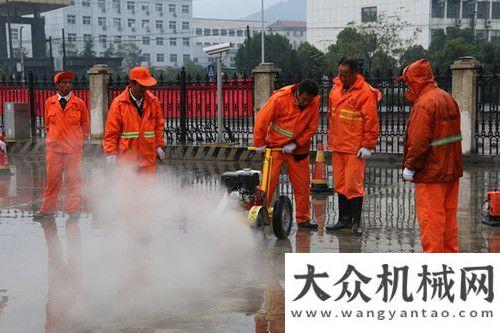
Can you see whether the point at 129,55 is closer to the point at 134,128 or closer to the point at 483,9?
the point at 483,9

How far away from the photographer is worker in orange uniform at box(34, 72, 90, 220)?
30.7ft

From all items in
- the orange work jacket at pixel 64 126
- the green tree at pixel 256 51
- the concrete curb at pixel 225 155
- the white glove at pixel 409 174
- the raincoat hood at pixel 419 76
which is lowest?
the concrete curb at pixel 225 155

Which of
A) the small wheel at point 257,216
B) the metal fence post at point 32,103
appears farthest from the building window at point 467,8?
the small wheel at point 257,216

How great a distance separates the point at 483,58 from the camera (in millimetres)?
43688

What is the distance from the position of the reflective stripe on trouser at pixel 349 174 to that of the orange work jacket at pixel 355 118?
107 mm

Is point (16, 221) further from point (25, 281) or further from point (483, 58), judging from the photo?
point (483, 58)

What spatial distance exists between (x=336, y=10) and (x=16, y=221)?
100306 mm

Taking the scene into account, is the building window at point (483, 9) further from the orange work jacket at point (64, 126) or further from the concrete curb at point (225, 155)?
the orange work jacket at point (64, 126)

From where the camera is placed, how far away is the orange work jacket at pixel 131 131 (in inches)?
308

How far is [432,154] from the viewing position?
5.74 meters

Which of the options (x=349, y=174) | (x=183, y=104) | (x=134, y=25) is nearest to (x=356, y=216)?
(x=349, y=174)

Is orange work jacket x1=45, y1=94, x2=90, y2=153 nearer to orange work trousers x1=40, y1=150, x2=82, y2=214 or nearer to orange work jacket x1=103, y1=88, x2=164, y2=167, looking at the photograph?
orange work trousers x1=40, y1=150, x2=82, y2=214

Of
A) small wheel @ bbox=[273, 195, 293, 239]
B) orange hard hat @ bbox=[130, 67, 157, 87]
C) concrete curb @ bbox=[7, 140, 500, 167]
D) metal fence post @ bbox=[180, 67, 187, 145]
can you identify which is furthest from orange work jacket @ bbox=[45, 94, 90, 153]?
metal fence post @ bbox=[180, 67, 187, 145]

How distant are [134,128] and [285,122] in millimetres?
1623
